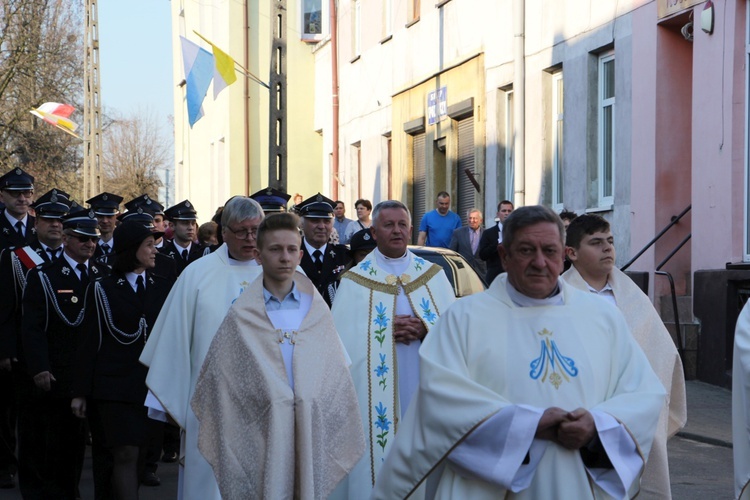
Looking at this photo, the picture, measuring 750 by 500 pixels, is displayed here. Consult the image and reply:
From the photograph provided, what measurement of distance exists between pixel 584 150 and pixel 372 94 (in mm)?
12614

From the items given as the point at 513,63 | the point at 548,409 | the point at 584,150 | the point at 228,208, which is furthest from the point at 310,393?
the point at 513,63

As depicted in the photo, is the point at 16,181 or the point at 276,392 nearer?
the point at 276,392

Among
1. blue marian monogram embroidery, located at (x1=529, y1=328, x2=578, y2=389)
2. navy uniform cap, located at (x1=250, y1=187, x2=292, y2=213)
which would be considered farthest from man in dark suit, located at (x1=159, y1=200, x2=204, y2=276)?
blue marian monogram embroidery, located at (x1=529, y1=328, x2=578, y2=389)

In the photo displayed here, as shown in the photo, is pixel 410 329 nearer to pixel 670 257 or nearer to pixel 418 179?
pixel 670 257

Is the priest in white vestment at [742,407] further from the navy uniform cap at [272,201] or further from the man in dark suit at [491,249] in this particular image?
the man in dark suit at [491,249]

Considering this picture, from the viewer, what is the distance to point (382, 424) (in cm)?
825

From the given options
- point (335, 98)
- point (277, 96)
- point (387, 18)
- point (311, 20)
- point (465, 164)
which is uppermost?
point (311, 20)

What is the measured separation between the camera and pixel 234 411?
268 inches

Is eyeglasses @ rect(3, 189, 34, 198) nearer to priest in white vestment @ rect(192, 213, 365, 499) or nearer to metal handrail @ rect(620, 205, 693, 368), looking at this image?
priest in white vestment @ rect(192, 213, 365, 499)

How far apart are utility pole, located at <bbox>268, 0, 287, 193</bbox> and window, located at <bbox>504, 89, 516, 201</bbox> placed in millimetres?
3676

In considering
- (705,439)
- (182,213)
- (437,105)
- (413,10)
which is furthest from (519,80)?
(705,439)

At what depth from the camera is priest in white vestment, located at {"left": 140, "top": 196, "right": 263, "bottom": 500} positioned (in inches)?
304

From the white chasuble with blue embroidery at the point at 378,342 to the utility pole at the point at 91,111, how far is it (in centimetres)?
3609

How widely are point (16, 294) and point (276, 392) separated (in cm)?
431
